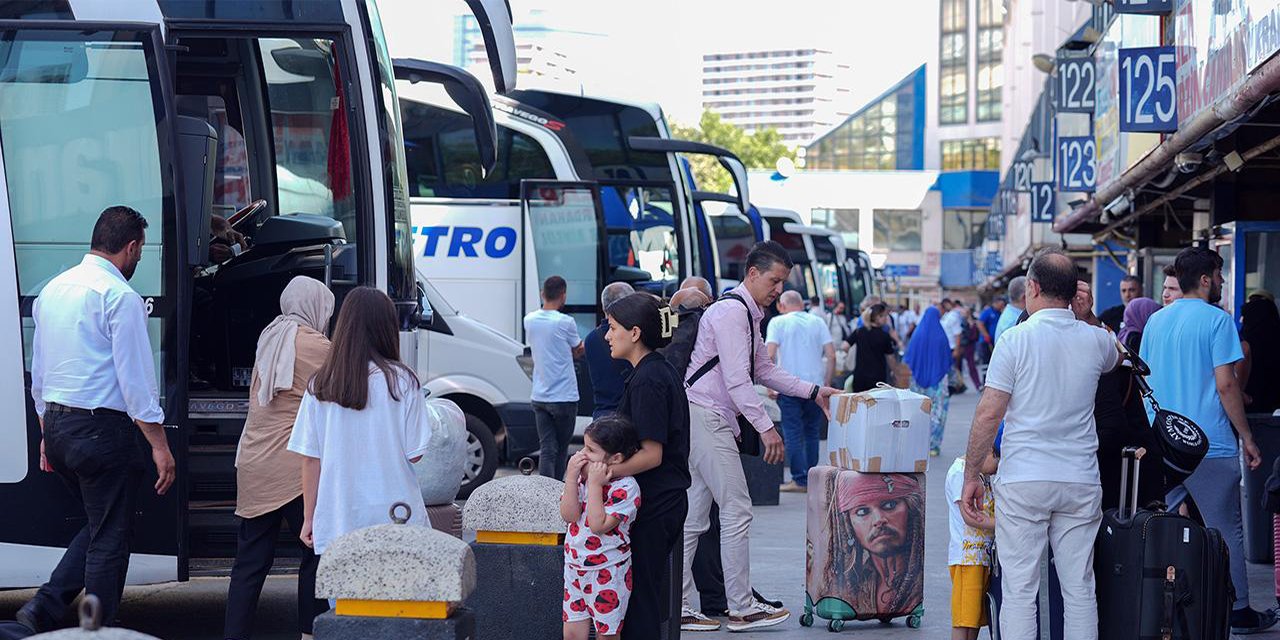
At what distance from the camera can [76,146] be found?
24.1 feet

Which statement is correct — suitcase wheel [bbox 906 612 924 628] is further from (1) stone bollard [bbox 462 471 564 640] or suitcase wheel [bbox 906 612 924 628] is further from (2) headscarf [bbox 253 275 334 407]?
(2) headscarf [bbox 253 275 334 407]

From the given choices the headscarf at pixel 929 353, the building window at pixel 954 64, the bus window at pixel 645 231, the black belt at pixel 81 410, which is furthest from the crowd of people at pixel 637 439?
the building window at pixel 954 64

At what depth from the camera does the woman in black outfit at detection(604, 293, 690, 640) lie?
6.21 meters

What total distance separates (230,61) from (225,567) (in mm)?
3697

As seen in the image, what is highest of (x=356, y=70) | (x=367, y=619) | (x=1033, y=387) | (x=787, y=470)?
(x=356, y=70)

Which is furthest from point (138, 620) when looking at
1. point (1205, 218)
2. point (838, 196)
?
point (838, 196)

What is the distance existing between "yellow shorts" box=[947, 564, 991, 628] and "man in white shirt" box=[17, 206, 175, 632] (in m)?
3.35

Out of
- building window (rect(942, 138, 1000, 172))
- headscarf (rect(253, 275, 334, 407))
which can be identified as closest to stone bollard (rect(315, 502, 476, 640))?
headscarf (rect(253, 275, 334, 407))

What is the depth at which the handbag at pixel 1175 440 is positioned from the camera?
6.49 meters

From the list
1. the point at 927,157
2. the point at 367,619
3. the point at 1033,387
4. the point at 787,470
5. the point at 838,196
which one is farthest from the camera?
the point at 927,157

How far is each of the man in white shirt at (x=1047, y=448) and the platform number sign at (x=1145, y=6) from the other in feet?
23.1

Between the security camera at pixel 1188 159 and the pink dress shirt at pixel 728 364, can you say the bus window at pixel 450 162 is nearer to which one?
the security camera at pixel 1188 159

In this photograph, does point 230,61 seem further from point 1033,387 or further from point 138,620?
point 1033,387

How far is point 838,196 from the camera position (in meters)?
79.6
